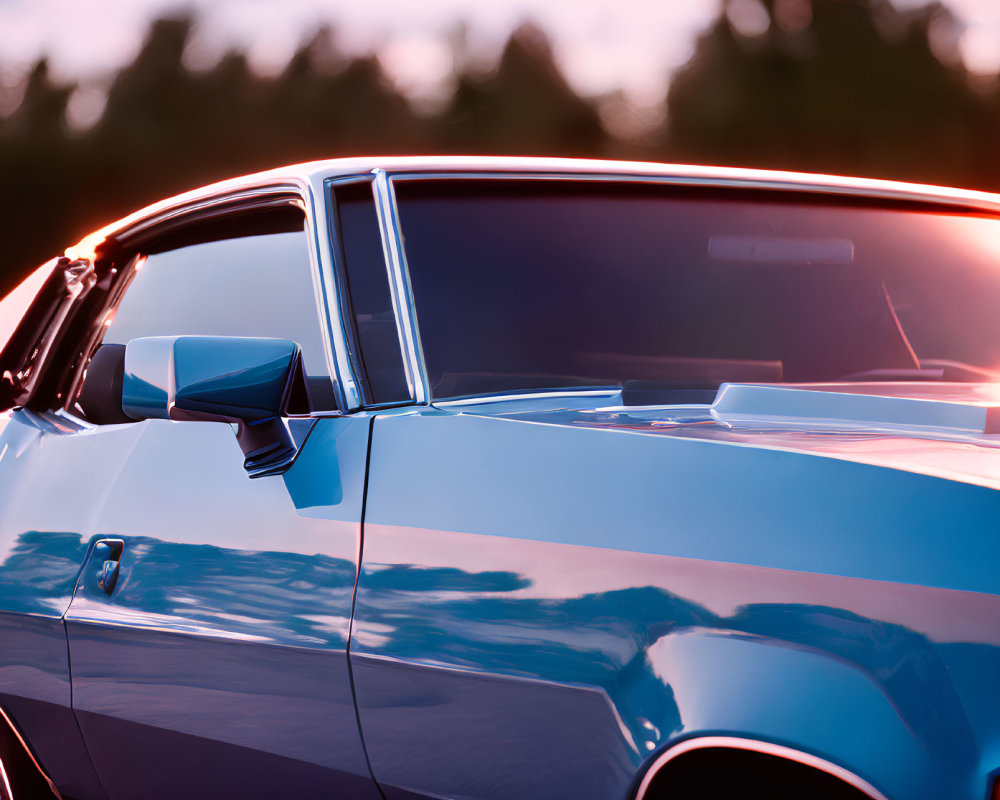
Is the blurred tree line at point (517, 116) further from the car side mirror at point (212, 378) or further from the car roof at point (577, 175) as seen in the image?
the car side mirror at point (212, 378)

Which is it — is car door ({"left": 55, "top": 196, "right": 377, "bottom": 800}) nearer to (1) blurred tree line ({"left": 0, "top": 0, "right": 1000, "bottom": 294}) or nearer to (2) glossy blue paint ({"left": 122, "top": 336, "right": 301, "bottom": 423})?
(2) glossy blue paint ({"left": 122, "top": 336, "right": 301, "bottom": 423})

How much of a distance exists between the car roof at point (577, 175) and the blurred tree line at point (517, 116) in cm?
1933

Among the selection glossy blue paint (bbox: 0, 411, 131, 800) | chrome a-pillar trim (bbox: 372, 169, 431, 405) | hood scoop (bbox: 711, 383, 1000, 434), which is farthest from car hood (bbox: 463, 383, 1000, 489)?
glossy blue paint (bbox: 0, 411, 131, 800)

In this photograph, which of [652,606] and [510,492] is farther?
[510,492]

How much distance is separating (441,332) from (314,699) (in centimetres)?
71

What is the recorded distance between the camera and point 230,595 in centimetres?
186

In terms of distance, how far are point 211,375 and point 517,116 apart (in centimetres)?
2726

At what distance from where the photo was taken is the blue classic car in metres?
1.29

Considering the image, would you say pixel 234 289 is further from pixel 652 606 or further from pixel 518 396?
pixel 652 606

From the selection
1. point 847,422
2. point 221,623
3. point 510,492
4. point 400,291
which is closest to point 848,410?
point 847,422

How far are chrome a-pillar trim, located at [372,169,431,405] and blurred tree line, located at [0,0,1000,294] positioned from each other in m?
20.1

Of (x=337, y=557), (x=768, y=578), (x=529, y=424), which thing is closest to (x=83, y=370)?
(x=337, y=557)

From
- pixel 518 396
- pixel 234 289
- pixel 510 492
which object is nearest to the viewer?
pixel 510 492

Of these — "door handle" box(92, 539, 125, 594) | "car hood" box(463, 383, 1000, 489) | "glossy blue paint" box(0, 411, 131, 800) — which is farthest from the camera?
"glossy blue paint" box(0, 411, 131, 800)
